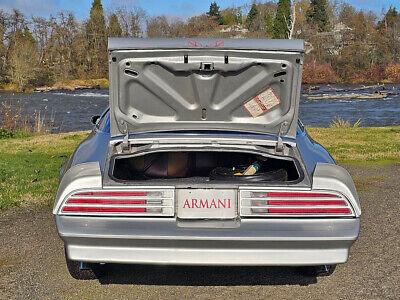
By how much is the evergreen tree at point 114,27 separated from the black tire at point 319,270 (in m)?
76.1

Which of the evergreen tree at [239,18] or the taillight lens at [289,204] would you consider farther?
the evergreen tree at [239,18]

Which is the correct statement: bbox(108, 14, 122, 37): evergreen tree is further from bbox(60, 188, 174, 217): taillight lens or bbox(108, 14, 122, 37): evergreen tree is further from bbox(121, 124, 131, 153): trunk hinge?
bbox(60, 188, 174, 217): taillight lens

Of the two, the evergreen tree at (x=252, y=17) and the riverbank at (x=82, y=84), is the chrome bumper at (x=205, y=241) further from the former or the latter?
the evergreen tree at (x=252, y=17)

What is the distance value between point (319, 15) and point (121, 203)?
93385 millimetres

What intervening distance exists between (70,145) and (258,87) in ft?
26.4

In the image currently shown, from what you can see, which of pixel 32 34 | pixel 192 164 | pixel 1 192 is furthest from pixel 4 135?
pixel 32 34

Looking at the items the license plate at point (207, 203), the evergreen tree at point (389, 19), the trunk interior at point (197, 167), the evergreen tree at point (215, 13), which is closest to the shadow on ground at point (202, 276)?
the trunk interior at point (197, 167)

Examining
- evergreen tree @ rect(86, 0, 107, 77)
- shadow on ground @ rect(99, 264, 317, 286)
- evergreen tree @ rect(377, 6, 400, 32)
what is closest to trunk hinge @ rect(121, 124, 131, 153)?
shadow on ground @ rect(99, 264, 317, 286)

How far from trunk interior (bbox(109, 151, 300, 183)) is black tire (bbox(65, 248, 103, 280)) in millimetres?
685

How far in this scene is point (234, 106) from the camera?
407 cm

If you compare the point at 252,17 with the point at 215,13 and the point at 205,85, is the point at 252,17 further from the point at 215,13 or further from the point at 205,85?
the point at 205,85

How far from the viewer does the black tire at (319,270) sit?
12.5 ft

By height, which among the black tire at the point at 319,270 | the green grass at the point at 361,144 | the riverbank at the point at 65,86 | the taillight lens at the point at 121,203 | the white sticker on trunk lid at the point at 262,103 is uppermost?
the white sticker on trunk lid at the point at 262,103

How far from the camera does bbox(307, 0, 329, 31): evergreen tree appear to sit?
91188mm
